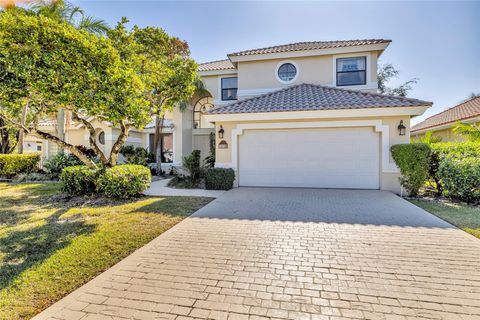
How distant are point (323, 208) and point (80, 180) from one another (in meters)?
8.98

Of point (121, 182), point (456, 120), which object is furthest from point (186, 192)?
point (456, 120)

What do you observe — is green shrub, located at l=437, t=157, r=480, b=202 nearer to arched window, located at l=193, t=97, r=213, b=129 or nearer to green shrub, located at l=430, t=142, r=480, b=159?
green shrub, located at l=430, t=142, r=480, b=159

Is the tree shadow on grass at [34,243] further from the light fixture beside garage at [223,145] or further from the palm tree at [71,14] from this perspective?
the palm tree at [71,14]

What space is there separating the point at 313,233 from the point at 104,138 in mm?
18657

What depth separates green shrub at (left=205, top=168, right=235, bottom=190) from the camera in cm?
1078

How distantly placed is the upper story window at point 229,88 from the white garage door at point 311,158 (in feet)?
19.0

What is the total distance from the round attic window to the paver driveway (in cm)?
1034

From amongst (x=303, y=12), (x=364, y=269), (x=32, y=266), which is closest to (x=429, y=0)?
(x=303, y=12)

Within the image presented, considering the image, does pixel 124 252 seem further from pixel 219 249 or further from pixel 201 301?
pixel 201 301

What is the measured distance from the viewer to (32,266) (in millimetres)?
3828

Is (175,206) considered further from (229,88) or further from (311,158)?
(229,88)

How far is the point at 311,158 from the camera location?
1072cm

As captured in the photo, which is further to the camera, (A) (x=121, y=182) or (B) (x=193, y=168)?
(B) (x=193, y=168)

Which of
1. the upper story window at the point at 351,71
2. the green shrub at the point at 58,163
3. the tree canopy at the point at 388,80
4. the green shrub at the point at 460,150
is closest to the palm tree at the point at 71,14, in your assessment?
the green shrub at the point at 58,163
